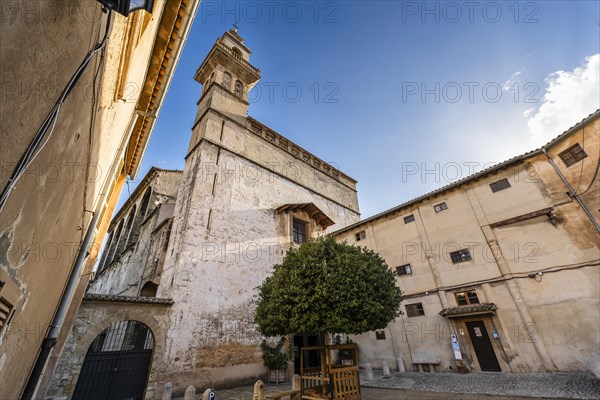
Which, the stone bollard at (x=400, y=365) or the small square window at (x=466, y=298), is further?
the stone bollard at (x=400, y=365)

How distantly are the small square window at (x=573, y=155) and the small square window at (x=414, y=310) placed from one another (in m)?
9.32

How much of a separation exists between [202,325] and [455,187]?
14.2 metres

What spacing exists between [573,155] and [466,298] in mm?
7812

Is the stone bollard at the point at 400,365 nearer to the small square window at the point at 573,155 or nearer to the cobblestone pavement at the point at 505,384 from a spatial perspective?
the cobblestone pavement at the point at 505,384

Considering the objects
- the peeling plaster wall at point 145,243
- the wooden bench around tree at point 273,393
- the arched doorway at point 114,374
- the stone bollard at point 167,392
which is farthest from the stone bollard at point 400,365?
the peeling plaster wall at point 145,243

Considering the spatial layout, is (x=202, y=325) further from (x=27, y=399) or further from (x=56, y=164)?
(x=56, y=164)

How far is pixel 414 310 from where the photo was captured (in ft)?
45.6

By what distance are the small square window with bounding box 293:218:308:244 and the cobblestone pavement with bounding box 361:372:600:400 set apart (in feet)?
27.4

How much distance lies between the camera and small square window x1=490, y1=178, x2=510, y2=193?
12664mm

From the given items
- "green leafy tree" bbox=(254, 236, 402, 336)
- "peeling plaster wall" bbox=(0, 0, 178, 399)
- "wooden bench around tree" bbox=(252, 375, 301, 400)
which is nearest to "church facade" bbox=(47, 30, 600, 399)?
"green leafy tree" bbox=(254, 236, 402, 336)

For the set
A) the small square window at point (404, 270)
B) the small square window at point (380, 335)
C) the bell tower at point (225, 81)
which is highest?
the bell tower at point (225, 81)

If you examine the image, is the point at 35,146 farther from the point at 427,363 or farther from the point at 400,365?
the point at 400,365

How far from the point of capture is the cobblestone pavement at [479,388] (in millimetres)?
7340

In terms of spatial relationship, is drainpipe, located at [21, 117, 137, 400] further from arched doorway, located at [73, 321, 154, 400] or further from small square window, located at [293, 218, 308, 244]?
small square window, located at [293, 218, 308, 244]
